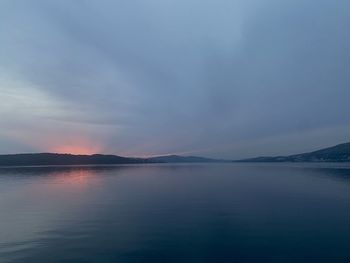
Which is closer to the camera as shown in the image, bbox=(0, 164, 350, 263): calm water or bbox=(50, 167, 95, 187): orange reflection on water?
bbox=(0, 164, 350, 263): calm water

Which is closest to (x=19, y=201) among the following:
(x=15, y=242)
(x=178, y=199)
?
(x=178, y=199)

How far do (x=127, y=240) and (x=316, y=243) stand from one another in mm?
12158

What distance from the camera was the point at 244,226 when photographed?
27.0 metres

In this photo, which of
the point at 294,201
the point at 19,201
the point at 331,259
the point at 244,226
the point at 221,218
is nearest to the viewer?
the point at 331,259

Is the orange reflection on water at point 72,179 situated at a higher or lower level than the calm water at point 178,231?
higher

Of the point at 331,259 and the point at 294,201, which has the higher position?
the point at 294,201

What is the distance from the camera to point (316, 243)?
21984mm

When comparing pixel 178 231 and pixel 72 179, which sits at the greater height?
pixel 72 179

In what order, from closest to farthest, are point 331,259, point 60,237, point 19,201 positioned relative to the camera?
point 331,259
point 60,237
point 19,201

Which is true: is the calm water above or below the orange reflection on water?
below

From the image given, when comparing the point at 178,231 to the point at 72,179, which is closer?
the point at 178,231

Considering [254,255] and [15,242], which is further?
[15,242]

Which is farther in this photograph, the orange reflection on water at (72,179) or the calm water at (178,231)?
the orange reflection on water at (72,179)

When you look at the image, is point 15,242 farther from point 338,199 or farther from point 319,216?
point 338,199
